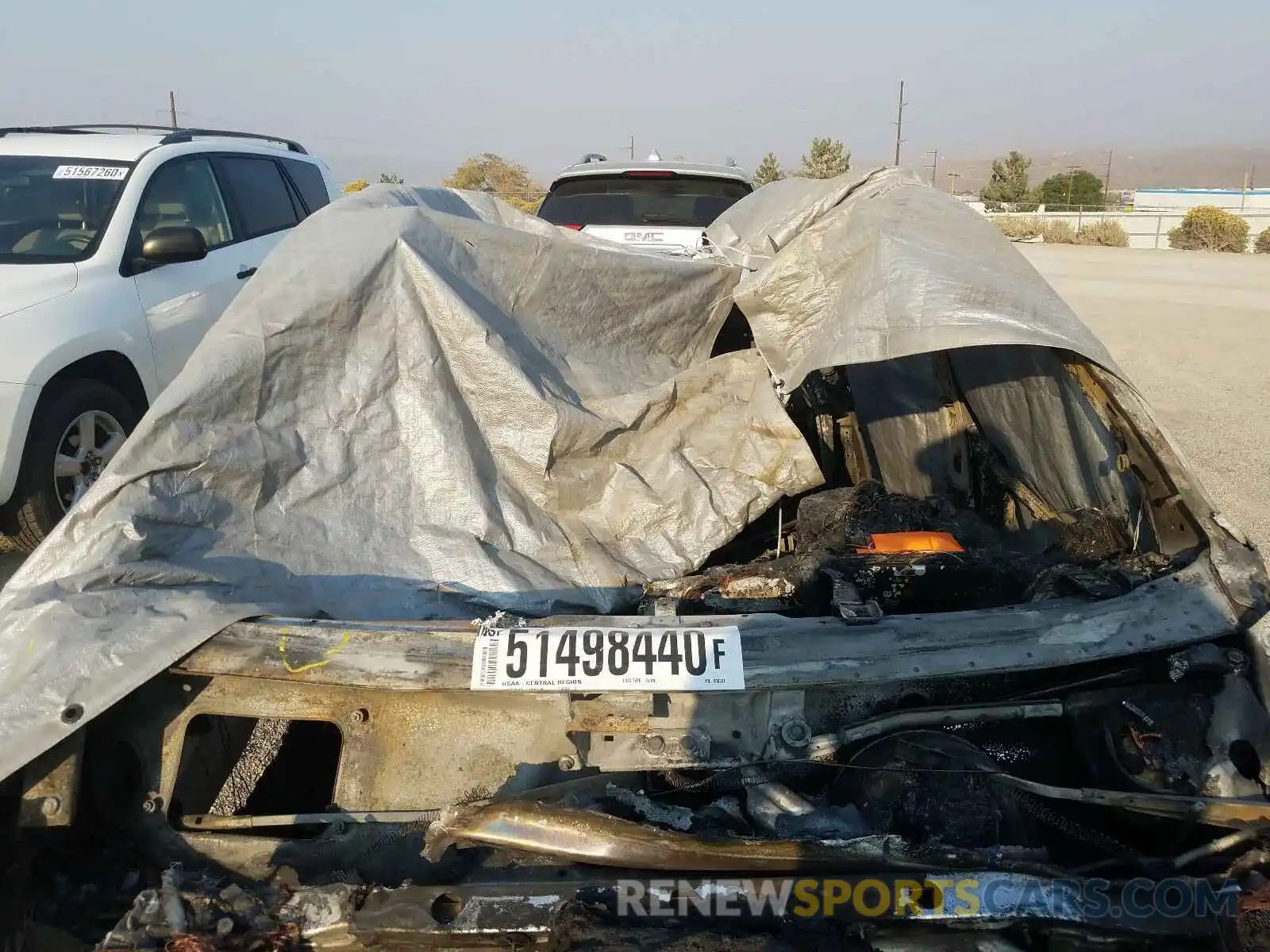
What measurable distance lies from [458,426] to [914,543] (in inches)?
56.2

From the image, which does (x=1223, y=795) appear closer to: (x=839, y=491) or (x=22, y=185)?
(x=839, y=491)

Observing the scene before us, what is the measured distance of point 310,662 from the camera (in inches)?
71.3

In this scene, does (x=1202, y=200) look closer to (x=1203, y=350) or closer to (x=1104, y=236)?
(x=1104, y=236)

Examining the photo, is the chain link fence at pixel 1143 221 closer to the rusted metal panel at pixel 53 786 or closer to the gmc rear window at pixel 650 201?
the gmc rear window at pixel 650 201

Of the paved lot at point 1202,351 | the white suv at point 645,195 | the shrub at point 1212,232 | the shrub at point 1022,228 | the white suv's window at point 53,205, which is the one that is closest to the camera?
the white suv's window at point 53,205

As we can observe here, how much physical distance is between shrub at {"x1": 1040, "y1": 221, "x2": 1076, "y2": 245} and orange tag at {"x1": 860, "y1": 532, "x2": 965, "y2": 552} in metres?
30.6

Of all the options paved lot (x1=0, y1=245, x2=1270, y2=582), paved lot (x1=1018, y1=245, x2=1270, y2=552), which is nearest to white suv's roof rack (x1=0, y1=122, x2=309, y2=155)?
paved lot (x1=0, y1=245, x2=1270, y2=582)

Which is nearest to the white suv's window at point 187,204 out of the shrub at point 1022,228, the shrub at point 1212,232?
the shrub at point 1212,232

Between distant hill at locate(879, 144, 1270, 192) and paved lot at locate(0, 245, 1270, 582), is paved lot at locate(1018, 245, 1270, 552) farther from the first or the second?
distant hill at locate(879, 144, 1270, 192)

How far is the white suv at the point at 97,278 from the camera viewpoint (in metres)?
4.10

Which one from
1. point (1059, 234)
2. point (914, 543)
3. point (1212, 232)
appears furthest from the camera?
point (1059, 234)

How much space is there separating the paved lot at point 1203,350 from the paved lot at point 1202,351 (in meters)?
0.01

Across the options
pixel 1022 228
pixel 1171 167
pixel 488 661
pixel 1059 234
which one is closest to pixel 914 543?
pixel 488 661

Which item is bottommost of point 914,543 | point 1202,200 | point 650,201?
point 914,543
